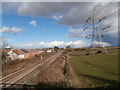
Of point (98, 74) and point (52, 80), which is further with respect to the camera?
point (98, 74)

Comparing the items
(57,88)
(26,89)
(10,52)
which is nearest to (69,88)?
(57,88)

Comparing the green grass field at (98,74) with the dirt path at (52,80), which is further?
the green grass field at (98,74)

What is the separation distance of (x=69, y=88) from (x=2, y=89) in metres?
6.66

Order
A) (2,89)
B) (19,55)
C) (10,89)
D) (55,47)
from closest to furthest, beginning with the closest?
(10,89) → (2,89) → (19,55) → (55,47)

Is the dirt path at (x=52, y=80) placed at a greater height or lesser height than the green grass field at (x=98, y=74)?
greater

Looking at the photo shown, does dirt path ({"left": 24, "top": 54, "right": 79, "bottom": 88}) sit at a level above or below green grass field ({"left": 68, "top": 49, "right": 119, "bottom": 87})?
above

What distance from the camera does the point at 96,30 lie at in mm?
46719

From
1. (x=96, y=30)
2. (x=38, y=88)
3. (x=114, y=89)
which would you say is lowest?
(x=114, y=89)

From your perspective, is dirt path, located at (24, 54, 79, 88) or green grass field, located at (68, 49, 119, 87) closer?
dirt path, located at (24, 54, 79, 88)

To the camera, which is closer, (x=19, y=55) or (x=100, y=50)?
(x=19, y=55)

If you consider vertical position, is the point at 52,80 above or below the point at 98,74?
above

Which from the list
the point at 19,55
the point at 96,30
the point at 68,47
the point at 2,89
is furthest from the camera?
the point at 68,47

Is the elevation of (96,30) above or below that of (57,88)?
above

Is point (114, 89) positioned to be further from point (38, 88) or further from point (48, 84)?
point (38, 88)
